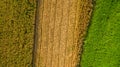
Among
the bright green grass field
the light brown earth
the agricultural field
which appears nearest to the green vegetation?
the agricultural field

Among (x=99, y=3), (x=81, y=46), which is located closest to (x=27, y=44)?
(x=81, y=46)

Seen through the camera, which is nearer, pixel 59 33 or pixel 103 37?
pixel 103 37

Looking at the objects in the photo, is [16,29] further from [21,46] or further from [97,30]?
[97,30]

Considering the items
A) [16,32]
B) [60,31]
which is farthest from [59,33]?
[16,32]

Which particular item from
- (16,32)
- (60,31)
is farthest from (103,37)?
(16,32)

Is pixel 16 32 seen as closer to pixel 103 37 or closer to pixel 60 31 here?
pixel 60 31

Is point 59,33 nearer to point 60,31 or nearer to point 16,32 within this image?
point 60,31
